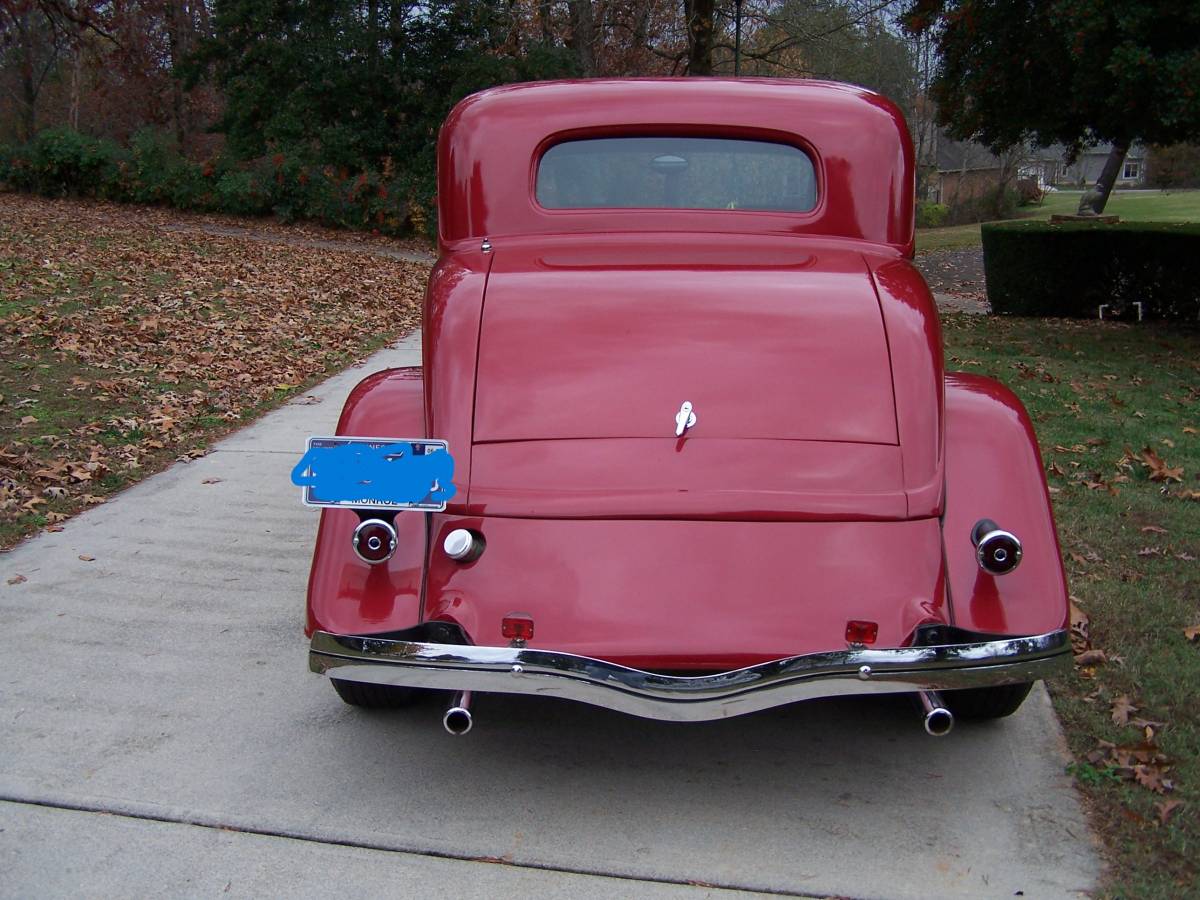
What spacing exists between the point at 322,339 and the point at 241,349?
4.10 ft

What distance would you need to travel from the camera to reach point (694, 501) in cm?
327

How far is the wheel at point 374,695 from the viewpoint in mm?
3748

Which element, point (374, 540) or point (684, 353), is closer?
point (374, 540)

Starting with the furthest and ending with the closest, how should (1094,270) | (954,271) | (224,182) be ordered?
(954,271) < (224,182) < (1094,270)

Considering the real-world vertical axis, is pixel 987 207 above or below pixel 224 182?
below

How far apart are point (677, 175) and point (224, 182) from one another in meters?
22.3

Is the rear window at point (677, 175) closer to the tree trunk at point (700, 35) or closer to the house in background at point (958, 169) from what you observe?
the tree trunk at point (700, 35)

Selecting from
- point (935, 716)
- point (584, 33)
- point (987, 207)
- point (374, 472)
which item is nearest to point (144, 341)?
point (374, 472)

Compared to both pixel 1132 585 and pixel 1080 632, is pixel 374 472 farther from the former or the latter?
pixel 1132 585

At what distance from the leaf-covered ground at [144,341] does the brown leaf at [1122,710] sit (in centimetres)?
477

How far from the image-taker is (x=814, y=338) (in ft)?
11.8

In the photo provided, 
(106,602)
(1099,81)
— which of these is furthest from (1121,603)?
(1099,81)

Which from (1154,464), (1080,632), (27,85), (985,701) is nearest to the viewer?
(985,701)

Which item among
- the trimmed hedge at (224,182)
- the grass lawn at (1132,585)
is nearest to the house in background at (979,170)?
the trimmed hedge at (224,182)
